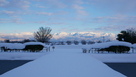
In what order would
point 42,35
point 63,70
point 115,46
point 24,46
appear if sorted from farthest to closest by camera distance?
1. point 42,35
2. point 24,46
3. point 115,46
4. point 63,70

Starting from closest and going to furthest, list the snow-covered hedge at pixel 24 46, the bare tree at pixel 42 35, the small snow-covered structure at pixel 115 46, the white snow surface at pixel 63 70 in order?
the white snow surface at pixel 63 70 → the small snow-covered structure at pixel 115 46 → the snow-covered hedge at pixel 24 46 → the bare tree at pixel 42 35

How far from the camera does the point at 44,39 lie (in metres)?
45.5

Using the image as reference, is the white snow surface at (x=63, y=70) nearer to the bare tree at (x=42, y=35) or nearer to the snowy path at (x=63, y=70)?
the snowy path at (x=63, y=70)

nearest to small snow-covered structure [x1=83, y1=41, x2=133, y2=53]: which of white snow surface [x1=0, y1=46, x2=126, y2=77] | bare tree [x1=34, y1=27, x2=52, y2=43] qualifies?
white snow surface [x1=0, y1=46, x2=126, y2=77]

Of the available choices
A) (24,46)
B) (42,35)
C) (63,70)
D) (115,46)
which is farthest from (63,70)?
(42,35)

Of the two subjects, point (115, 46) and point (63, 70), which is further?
point (115, 46)

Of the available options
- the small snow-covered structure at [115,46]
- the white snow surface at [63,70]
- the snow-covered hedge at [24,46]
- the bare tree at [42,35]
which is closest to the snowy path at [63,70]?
the white snow surface at [63,70]

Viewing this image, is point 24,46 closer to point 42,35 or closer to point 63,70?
point 63,70

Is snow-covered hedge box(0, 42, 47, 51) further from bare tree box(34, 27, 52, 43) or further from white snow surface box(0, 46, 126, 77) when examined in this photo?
bare tree box(34, 27, 52, 43)

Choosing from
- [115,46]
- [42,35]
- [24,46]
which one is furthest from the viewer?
[42,35]

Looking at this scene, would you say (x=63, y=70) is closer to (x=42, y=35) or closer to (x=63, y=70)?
(x=63, y=70)

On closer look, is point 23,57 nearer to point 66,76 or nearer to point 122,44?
point 66,76

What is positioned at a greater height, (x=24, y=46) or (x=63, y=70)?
(x=24, y=46)

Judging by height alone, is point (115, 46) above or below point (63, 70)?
above
